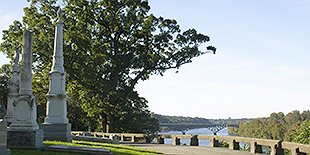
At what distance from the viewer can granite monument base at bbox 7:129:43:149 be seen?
1488 cm

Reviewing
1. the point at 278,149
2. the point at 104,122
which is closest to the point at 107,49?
the point at 104,122

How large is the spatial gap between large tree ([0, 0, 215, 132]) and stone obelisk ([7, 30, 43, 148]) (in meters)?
19.1

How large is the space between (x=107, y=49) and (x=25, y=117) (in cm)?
2116

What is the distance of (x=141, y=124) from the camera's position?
4003cm

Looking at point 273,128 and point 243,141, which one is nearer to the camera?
point 243,141

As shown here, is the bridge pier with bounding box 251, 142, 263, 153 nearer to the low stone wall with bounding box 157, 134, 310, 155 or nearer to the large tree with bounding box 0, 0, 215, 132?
the low stone wall with bounding box 157, 134, 310, 155

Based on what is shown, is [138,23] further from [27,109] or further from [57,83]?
[27,109]

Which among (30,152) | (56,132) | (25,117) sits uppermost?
(25,117)

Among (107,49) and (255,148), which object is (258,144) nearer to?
(255,148)

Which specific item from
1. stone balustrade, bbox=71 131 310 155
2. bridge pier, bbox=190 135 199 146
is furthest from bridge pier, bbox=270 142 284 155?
bridge pier, bbox=190 135 199 146

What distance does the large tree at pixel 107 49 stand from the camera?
35.7 m

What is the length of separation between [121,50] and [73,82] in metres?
4.64

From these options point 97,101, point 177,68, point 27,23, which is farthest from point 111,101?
point 27,23

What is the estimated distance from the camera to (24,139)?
588 inches
